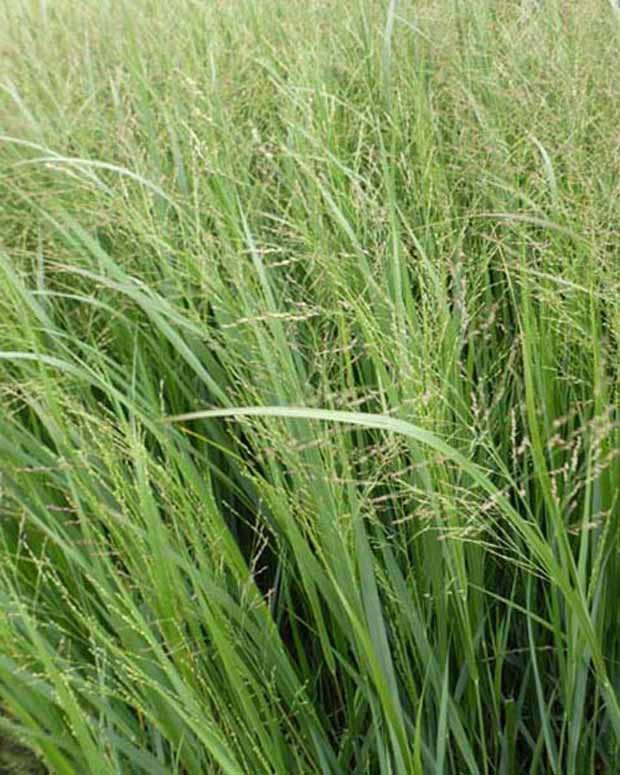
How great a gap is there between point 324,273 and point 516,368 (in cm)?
29

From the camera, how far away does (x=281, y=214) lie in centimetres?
138

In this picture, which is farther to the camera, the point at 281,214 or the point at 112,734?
the point at 281,214

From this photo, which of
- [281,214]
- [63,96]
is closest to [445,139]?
[281,214]

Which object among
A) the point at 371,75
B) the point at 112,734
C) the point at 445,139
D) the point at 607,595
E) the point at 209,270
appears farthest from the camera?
the point at 371,75

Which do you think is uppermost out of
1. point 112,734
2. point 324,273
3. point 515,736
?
point 324,273

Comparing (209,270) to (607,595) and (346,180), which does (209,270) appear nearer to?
(346,180)

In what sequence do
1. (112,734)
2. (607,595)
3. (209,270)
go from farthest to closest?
(209,270) → (607,595) → (112,734)

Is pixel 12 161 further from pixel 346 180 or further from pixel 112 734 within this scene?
pixel 112 734

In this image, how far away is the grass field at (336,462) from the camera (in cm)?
83

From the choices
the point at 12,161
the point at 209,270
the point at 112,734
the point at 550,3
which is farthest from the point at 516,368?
the point at 12,161

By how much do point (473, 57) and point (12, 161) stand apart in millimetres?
824

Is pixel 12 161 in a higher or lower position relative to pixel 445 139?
higher

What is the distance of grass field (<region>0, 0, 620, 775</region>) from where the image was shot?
83 centimetres

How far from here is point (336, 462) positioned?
95 centimetres
